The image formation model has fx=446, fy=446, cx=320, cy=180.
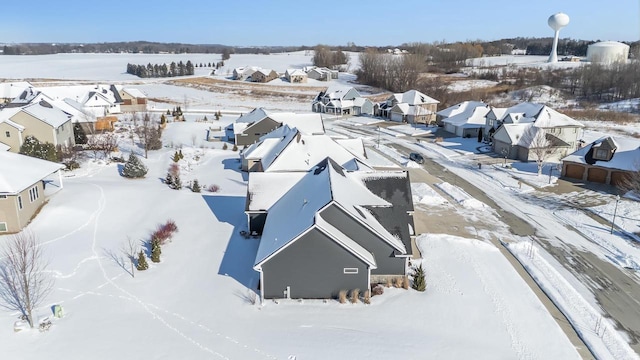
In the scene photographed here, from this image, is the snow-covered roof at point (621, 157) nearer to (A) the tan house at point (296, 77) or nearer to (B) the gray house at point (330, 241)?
(B) the gray house at point (330, 241)

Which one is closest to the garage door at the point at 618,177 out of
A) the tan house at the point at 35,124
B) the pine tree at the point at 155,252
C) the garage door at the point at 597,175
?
the garage door at the point at 597,175

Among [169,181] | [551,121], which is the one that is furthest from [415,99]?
[169,181]

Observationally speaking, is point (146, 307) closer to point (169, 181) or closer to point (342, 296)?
point (342, 296)

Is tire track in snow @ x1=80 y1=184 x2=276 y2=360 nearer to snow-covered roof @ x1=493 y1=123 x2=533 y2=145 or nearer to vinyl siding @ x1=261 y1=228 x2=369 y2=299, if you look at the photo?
vinyl siding @ x1=261 y1=228 x2=369 y2=299

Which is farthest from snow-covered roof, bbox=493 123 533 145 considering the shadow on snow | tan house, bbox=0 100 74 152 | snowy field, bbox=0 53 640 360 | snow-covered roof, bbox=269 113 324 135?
tan house, bbox=0 100 74 152

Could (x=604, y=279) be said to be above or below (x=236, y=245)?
below

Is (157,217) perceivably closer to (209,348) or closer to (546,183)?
(209,348)
